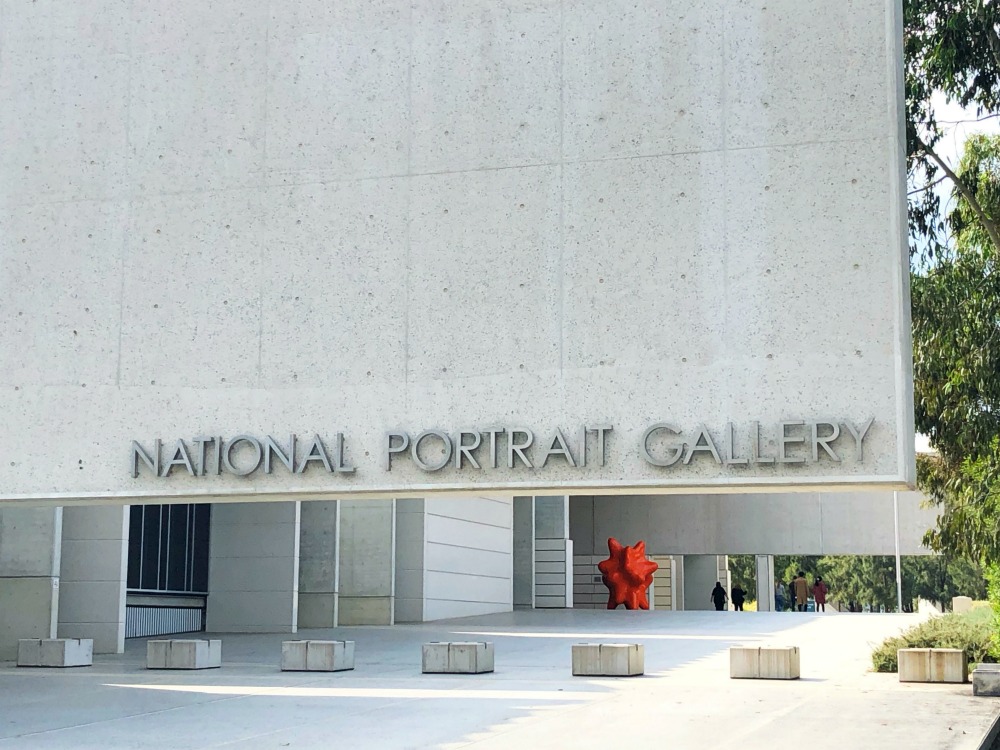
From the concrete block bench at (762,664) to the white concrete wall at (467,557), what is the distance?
16157 mm

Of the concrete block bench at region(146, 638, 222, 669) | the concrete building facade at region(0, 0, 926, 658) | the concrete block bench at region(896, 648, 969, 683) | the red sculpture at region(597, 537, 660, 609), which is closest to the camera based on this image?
the concrete building facade at region(0, 0, 926, 658)

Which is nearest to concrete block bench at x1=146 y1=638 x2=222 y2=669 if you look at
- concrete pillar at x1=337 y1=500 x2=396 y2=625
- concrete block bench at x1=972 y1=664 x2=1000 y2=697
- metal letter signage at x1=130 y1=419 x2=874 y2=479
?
metal letter signage at x1=130 y1=419 x2=874 y2=479

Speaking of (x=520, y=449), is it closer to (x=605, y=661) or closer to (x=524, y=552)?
(x=605, y=661)

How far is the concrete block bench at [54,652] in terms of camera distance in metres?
19.7

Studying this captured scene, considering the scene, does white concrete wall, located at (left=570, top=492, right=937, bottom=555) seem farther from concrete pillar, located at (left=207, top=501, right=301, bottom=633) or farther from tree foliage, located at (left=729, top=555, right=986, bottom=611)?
tree foliage, located at (left=729, top=555, right=986, bottom=611)

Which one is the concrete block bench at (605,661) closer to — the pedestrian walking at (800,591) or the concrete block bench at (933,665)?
the concrete block bench at (933,665)

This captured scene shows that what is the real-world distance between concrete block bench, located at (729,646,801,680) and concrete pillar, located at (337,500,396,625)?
1489 cm

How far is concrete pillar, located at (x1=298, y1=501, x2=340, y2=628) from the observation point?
29609mm

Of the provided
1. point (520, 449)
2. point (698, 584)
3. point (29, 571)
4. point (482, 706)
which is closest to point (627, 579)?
point (698, 584)

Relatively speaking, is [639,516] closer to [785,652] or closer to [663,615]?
[663,615]

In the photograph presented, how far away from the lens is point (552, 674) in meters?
18.4

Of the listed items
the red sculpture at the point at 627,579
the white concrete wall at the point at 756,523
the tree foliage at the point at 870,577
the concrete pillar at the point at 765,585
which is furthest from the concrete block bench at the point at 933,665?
the tree foliage at the point at 870,577

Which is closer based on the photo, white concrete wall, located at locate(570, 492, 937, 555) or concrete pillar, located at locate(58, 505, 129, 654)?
concrete pillar, located at locate(58, 505, 129, 654)

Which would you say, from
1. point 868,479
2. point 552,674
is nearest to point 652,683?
point 552,674
